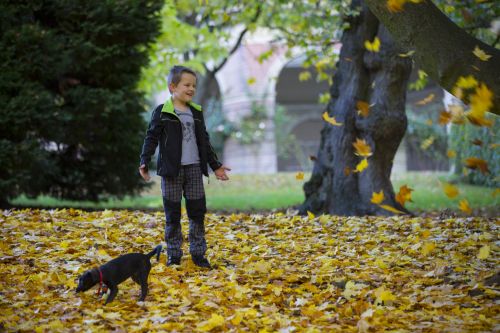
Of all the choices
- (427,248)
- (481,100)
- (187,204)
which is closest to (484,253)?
(427,248)

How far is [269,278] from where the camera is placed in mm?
5367

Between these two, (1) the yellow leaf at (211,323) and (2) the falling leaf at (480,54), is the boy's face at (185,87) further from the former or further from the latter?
(2) the falling leaf at (480,54)

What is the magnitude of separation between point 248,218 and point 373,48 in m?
3.04

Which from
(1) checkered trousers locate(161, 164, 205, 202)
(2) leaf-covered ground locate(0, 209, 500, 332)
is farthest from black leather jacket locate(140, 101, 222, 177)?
(2) leaf-covered ground locate(0, 209, 500, 332)

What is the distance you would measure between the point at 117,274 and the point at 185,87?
1.70 meters

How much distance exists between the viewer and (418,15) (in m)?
4.96

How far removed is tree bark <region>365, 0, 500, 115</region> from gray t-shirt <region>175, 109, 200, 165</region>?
69.4 inches

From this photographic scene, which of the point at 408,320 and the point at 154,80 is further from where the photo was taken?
the point at 154,80

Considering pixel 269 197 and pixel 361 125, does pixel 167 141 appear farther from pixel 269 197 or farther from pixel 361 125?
pixel 269 197

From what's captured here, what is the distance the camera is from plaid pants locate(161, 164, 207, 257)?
5488mm

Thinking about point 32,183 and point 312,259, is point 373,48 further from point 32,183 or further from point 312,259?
point 32,183

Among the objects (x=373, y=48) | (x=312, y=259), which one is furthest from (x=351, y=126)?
(x=312, y=259)

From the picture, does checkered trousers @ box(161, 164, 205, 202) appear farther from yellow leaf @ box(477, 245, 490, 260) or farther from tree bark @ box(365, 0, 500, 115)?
yellow leaf @ box(477, 245, 490, 260)

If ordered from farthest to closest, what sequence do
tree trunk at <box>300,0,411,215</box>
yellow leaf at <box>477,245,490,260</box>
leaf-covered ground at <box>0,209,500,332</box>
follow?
1. tree trunk at <box>300,0,411,215</box>
2. yellow leaf at <box>477,245,490,260</box>
3. leaf-covered ground at <box>0,209,500,332</box>
